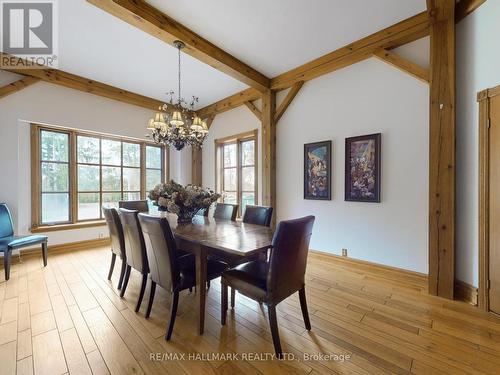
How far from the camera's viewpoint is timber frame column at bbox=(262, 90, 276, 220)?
13.6 ft

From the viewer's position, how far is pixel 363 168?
10.2ft

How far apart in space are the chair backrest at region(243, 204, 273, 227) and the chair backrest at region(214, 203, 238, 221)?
0.22 metres

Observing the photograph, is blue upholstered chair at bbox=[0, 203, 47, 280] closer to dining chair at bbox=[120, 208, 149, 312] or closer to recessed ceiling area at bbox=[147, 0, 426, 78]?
dining chair at bbox=[120, 208, 149, 312]

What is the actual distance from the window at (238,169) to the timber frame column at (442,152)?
2844mm

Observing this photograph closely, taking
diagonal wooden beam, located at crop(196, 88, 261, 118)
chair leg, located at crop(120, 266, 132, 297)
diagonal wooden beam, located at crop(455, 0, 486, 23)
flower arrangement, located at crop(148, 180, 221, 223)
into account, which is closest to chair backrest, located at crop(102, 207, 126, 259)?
chair leg, located at crop(120, 266, 132, 297)

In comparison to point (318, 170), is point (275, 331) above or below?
below

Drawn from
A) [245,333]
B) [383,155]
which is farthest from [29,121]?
[383,155]

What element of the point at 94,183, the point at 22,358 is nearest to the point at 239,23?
the point at 22,358

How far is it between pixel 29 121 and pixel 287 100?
4263mm

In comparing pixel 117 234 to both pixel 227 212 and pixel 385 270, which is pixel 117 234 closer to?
pixel 227 212

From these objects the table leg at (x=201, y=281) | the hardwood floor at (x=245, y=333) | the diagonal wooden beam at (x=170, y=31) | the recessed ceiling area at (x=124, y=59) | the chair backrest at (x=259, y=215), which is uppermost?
the recessed ceiling area at (x=124, y=59)

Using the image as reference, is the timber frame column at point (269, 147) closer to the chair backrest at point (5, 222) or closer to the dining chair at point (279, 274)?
the dining chair at point (279, 274)

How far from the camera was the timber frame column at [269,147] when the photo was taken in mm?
4133

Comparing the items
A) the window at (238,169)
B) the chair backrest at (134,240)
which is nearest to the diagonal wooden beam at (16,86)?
the chair backrest at (134,240)
